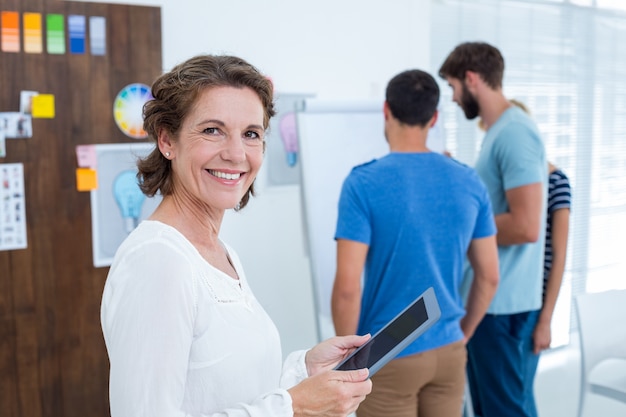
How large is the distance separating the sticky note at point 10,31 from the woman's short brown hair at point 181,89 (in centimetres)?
155

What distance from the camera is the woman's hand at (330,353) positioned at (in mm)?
1303

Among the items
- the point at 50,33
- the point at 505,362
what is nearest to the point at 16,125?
the point at 50,33

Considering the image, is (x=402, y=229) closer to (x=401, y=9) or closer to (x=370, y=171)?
(x=370, y=171)

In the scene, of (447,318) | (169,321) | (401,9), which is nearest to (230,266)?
(169,321)

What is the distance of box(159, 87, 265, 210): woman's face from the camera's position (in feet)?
3.59

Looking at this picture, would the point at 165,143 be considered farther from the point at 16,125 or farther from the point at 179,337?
the point at 16,125

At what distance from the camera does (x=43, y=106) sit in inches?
98.0

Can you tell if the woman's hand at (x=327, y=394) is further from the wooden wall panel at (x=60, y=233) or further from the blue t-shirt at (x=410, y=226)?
the wooden wall panel at (x=60, y=233)

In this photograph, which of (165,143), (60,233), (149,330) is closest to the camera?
(149,330)

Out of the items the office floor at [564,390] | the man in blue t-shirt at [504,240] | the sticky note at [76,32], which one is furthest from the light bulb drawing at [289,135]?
the office floor at [564,390]

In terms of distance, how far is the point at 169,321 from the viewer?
926 millimetres

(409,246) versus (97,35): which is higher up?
(97,35)

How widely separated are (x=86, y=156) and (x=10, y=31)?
0.54m

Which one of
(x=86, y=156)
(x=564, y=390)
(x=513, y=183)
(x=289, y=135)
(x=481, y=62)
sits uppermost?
(x=481, y=62)
